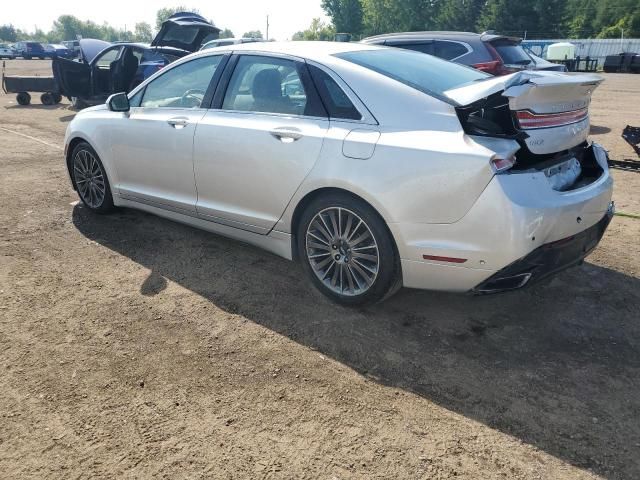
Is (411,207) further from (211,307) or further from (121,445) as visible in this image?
(121,445)

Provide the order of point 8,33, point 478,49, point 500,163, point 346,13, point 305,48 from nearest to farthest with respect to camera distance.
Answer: point 500,163 → point 305,48 → point 478,49 → point 346,13 → point 8,33

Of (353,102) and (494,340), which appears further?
(353,102)

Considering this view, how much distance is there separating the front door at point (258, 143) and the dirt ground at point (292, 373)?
56cm

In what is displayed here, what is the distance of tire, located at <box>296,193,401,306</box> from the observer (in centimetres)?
332

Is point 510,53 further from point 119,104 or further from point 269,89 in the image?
point 119,104

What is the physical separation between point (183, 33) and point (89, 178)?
9.69 metres

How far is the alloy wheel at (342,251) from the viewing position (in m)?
3.42

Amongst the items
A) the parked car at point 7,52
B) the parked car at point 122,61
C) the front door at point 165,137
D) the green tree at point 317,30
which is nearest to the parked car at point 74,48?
the parked car at point 7,52

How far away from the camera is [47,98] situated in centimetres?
1552

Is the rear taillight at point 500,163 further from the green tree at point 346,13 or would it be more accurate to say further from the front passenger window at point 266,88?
the green tree at point 346,13

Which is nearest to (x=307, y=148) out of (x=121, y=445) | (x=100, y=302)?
(x=100, y=302)

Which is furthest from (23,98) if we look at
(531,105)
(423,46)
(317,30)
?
(317,30)

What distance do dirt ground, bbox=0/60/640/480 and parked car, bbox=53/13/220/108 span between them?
8.71 m

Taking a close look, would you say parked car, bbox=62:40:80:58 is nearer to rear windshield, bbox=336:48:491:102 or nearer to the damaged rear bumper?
rear windshield, bbox=336:48:491:102
